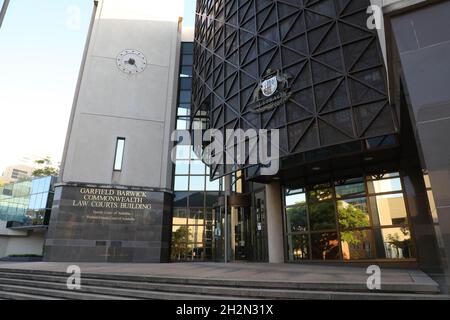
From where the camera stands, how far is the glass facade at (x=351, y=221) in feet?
45.9

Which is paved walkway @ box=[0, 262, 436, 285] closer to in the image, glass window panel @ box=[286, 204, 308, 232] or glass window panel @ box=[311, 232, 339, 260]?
glass window panel @ box=[311, 232, 339, 260]

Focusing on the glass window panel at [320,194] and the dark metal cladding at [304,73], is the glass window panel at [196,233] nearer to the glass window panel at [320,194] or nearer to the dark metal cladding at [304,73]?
the dark metal cladding at [304,73]

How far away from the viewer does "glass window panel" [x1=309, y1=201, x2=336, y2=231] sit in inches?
627

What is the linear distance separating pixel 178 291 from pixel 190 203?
59.2 feet

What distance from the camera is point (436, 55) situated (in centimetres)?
746

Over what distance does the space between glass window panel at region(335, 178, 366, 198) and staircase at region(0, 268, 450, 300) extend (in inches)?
350

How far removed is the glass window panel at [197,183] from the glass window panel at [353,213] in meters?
13.7

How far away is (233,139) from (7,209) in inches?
1531

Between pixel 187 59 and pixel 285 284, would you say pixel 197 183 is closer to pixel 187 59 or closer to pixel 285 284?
pixel 187 59

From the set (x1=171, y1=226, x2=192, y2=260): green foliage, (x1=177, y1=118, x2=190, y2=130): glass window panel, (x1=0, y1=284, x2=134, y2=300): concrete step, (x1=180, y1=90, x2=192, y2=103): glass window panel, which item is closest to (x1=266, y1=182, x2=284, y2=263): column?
(x1=171, y1=226, x2=192, y2=260): green foliage

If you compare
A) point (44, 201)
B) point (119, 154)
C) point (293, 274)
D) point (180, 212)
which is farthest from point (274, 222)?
point (44, 201)
